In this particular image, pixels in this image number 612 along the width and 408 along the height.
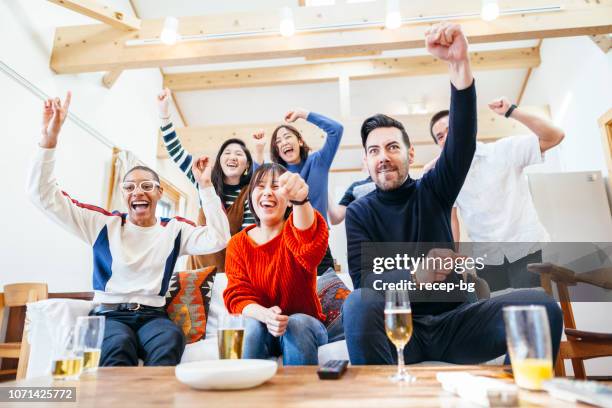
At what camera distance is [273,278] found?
136 centimetres

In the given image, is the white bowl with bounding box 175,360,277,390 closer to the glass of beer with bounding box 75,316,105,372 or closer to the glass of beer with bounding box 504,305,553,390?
the glass of beer with bounding box 75,316,105,372

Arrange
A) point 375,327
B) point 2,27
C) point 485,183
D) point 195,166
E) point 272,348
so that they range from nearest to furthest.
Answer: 1. point 375,327
2. point 272,348
3. point 195,166
4. point 485,183
5. point 2,27

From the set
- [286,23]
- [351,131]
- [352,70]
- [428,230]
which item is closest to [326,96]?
[352,70]

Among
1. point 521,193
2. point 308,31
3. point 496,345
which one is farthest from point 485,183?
point 308,31

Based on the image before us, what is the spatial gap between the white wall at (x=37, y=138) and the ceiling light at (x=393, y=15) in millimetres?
2617

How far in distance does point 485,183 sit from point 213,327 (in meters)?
1.49

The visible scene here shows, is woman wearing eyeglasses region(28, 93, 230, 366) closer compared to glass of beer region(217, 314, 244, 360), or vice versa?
glass of beer region(217, 314, 244, 360)

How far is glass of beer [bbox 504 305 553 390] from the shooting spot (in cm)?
65

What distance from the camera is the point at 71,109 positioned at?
3373 millimetres

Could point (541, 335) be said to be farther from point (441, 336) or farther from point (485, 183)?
point (485, 183)

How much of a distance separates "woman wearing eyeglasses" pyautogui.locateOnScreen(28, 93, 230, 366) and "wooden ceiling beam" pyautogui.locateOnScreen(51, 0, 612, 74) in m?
1.73

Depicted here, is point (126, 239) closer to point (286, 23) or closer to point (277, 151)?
point (277, 151)

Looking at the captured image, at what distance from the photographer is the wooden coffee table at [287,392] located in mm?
599

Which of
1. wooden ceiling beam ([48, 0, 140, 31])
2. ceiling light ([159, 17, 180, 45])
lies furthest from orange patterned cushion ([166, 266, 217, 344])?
wooden ceiling beam ([48, 0, 140, 31])
